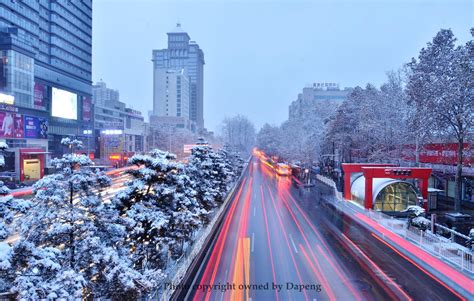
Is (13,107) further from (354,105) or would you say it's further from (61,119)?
(354,105)

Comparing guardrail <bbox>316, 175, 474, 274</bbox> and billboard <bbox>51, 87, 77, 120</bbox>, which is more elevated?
billboard <bbox>51, 87, 77, 120</bbox>

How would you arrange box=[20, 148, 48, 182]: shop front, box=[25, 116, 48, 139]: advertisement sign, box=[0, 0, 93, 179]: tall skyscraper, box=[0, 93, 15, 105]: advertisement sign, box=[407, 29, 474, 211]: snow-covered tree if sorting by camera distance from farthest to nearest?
box=[25, 116, 48, 139]: advertisement sign
box=[0, 0, 93, 179]: tall skyscraper
box=[0, 93, 15, 105]: advertisement sign
box=[20, 148, 48, 182]: shop front
box=[407, 29, 474, 211]: snow-covered tree

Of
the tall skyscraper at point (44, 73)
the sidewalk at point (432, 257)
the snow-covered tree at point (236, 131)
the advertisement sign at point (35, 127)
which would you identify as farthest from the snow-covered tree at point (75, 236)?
the snow-covered tree at point (236, 131)

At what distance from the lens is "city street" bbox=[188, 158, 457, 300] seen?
631 inches

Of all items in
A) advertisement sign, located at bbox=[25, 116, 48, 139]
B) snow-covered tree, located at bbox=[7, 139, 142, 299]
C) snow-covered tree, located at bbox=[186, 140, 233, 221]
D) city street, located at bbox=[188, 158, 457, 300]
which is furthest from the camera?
advertisement sign, located at bbox=[25, 116, 48, 139]

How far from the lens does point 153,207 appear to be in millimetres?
15367

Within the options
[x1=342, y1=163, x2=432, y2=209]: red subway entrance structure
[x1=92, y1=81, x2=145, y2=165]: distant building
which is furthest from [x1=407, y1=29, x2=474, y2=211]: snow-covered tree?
[x1=92, y1=81, x2=145, y2=165]: distant building

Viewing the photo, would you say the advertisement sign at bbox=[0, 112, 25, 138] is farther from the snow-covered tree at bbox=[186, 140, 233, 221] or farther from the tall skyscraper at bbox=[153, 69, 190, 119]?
the tall skyscraper at bbox=[153, 69, 190, 119]

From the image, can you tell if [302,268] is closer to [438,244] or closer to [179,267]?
[179,267]

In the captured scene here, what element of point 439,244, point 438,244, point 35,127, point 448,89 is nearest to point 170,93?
point 35,127

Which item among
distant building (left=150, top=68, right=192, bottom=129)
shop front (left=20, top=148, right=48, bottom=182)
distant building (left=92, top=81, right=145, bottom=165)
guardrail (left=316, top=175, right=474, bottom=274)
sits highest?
distant building (left=150, top=68, right=192, bottom=129)

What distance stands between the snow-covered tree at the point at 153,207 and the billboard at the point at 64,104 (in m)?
72.4

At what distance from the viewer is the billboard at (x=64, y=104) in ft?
257

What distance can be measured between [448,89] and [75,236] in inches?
1131
